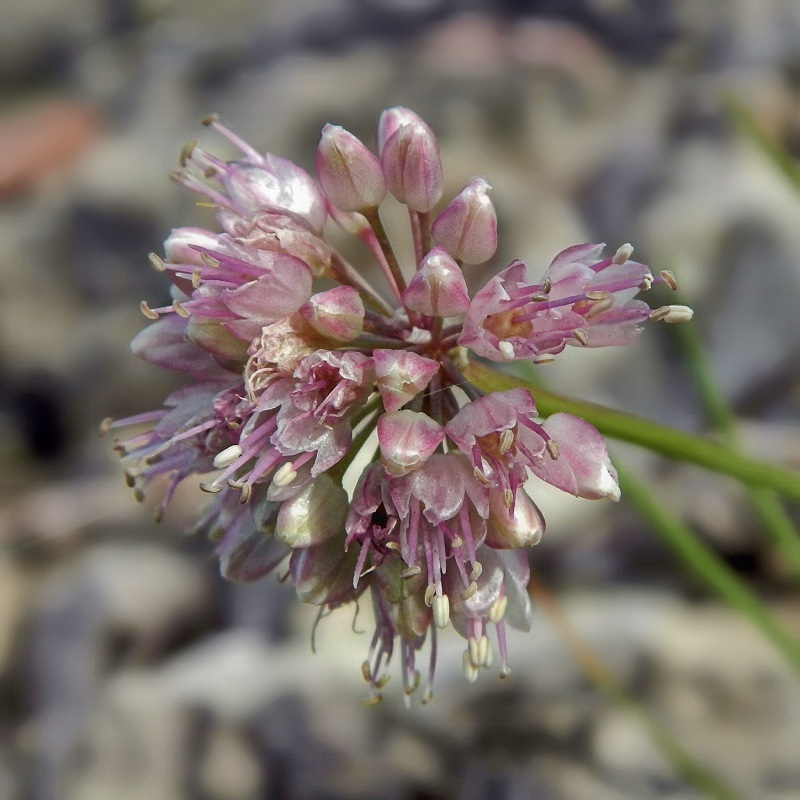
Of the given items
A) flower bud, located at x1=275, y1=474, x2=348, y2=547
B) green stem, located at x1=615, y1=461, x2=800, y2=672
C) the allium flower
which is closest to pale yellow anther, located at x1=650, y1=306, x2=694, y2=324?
the allium flower

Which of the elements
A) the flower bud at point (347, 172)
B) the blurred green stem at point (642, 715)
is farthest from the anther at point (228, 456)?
the blurred green stem at point (642, 715)

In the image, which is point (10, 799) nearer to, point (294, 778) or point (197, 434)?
point (294, 778)

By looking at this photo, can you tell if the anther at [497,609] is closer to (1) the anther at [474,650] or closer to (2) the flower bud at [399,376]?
(1) the anther at [474,650]

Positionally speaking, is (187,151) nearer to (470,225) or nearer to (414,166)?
(414,166)

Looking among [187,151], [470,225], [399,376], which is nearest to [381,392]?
[399,376]

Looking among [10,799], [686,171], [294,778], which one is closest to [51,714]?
[10,799]
